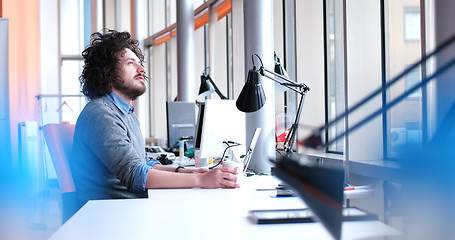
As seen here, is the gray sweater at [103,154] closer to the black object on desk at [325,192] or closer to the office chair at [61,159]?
the office chair at [61,159]

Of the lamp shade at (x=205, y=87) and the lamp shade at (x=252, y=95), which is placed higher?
the lamp shade at (x=205, y=87)

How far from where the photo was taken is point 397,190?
0.47 m

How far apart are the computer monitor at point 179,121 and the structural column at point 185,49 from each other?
2314mm

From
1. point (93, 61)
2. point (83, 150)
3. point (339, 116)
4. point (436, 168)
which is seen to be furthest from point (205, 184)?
point (436, 168)

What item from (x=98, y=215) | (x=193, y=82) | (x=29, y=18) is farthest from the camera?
(x=193, y=82)

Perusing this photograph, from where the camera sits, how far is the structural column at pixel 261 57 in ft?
A: 8.52

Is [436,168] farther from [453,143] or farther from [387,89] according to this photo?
[387,89]

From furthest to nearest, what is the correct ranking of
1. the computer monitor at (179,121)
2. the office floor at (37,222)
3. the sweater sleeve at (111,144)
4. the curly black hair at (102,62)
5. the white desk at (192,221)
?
the computer monitor at (179,121)
the office floor at (37,222)
the curly black hair at (102,62)
the sweater sleeve at (111,144)
the white desk at (192,221)

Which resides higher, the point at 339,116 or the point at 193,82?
the point at 193,82

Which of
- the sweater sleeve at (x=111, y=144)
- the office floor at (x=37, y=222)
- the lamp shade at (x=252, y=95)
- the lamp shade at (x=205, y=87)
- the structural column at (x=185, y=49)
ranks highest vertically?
the structural column at (x=185, y=49)

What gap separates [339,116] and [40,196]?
5273mm

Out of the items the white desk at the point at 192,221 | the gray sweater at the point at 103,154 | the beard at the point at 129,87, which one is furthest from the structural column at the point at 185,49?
the white desk at the point at 192,221

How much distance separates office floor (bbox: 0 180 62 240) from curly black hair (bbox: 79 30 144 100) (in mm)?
1660

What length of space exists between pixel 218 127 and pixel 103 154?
0.92 meters
